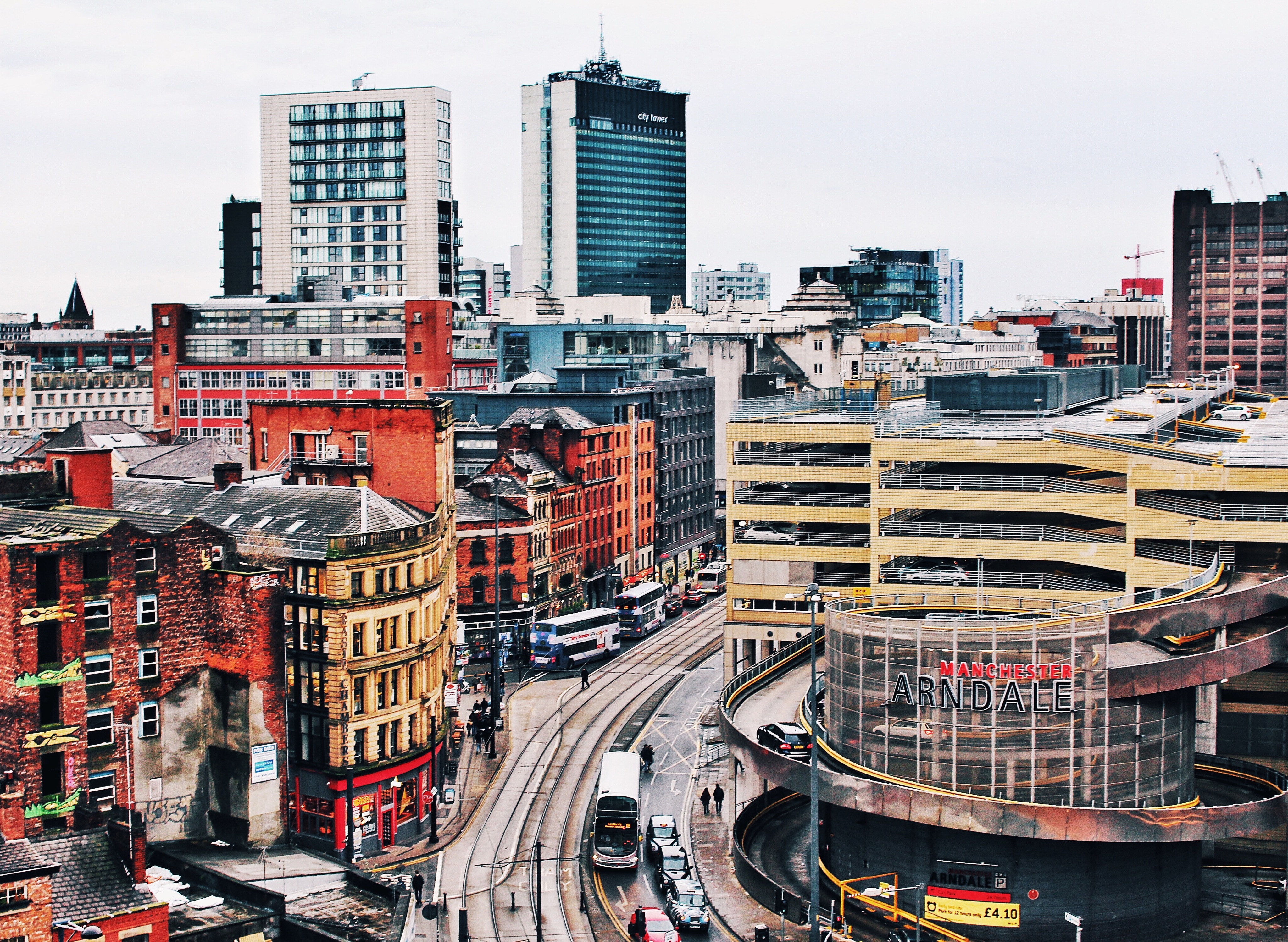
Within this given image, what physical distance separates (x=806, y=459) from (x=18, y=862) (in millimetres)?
72725

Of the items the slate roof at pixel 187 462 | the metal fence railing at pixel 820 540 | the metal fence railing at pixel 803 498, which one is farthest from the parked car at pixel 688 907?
the slate roof at pixel 187 462

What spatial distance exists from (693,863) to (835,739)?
13341 mm

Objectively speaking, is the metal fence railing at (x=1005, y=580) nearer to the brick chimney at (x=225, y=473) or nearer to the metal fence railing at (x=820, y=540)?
the metal fence railing at (x=820, y=540)

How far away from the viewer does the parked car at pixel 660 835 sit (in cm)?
8725

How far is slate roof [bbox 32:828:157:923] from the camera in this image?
57.1 meters

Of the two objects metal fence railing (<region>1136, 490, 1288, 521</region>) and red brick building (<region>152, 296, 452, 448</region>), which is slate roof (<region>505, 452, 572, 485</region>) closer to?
red brick building (<region>152, 296, 452, 448</region>)

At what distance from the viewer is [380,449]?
102750mm

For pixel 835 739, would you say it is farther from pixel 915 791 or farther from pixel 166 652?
pixel 166 652

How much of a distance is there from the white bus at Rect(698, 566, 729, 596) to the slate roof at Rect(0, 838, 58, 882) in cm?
12431

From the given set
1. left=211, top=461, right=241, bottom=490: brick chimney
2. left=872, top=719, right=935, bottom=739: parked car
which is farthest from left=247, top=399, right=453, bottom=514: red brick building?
left=872, top=719, right=935, bottom=739: parked car

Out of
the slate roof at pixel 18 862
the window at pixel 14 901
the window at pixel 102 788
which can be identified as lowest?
the window at pixel 102 788

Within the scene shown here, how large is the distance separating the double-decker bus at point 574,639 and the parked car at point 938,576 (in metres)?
39.3

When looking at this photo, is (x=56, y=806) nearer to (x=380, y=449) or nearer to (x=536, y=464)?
(x=380, y=449)

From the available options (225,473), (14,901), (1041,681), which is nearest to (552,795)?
(225,473)
